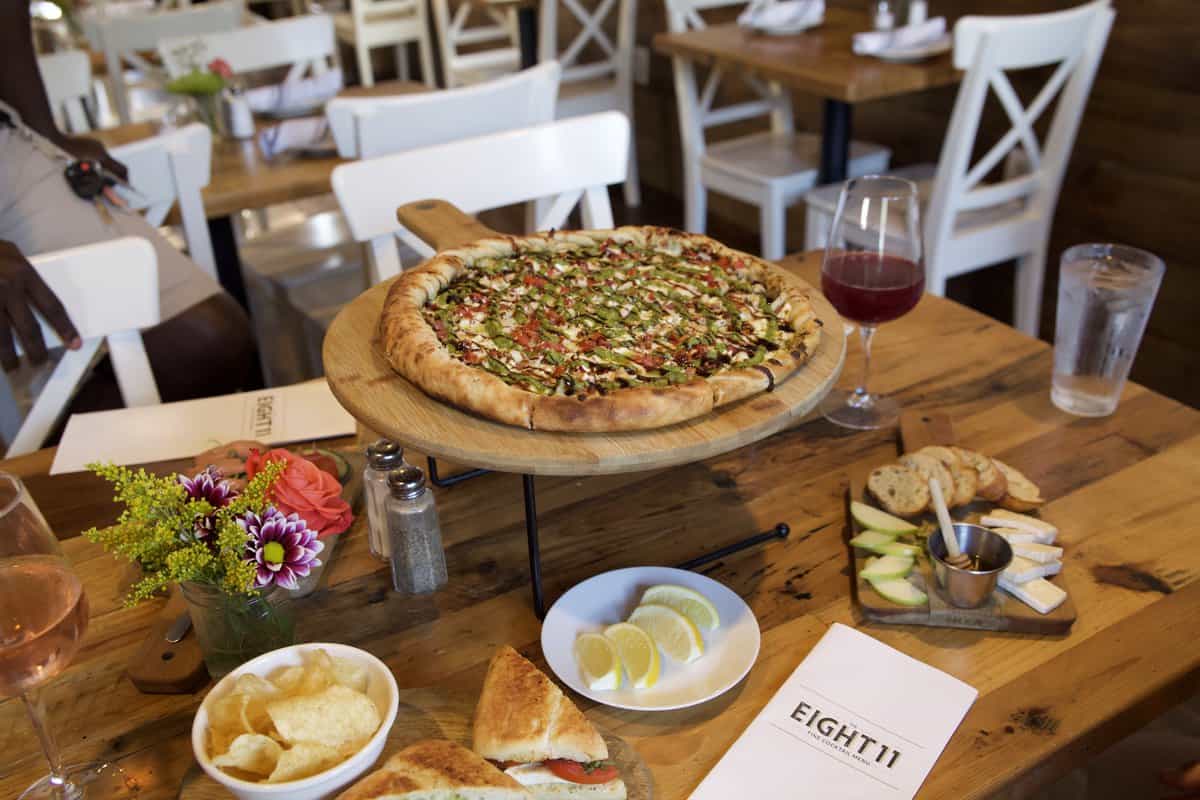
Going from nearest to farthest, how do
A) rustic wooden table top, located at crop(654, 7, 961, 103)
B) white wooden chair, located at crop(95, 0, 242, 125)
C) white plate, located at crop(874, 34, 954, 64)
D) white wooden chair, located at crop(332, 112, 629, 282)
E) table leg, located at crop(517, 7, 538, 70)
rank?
white wooden chair, located at crop(332, 112, 629, 282) < rustic wooden table top, located at crop(654, 7, 961, 103) < white plate, located at crop(874, 34, 954, 64) < white wooden chair, located at crop(95, 0, 242, 125) < table leg, located at crop(517, 7, 538, 70)

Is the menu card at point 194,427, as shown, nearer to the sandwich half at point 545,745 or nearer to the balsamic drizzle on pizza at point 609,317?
the balsamic drizzle on pizza at point 609,317

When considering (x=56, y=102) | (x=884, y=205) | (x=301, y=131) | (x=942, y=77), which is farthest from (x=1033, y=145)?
(x=56, y=102)

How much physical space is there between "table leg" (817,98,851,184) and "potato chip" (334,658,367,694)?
253 cm

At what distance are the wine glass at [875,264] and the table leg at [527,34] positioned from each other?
3.75 metres

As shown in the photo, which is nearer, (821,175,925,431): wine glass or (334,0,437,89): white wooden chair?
(821,175,925,431): wine glass

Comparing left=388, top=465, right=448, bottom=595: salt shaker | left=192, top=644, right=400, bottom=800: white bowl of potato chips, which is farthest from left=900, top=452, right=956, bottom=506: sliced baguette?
left=192, top=644, right=400, bottom=800: white bowl of potato chips

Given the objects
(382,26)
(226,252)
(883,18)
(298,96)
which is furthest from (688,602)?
(382,26)

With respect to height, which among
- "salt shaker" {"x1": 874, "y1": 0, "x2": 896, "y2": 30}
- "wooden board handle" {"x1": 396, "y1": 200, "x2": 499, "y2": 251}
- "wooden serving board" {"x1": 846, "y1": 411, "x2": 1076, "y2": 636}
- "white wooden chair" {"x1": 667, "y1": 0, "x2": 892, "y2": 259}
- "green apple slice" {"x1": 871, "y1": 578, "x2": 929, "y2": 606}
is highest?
"wooden board handle" {"x1": 396, "y1": 200, "x2": 499, "y2": 251}

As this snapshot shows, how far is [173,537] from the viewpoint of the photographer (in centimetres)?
88

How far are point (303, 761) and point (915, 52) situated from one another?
2.61m

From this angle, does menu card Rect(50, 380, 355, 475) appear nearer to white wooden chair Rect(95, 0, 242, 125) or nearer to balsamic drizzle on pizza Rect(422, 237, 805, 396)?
balsamic drizzle on pizza Rect(422, 237, 805, 396)

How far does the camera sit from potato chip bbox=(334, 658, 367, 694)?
848 mm

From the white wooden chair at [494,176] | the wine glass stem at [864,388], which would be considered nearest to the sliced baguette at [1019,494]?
the wine glass stem at [864,388]

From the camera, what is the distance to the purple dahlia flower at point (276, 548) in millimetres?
898
